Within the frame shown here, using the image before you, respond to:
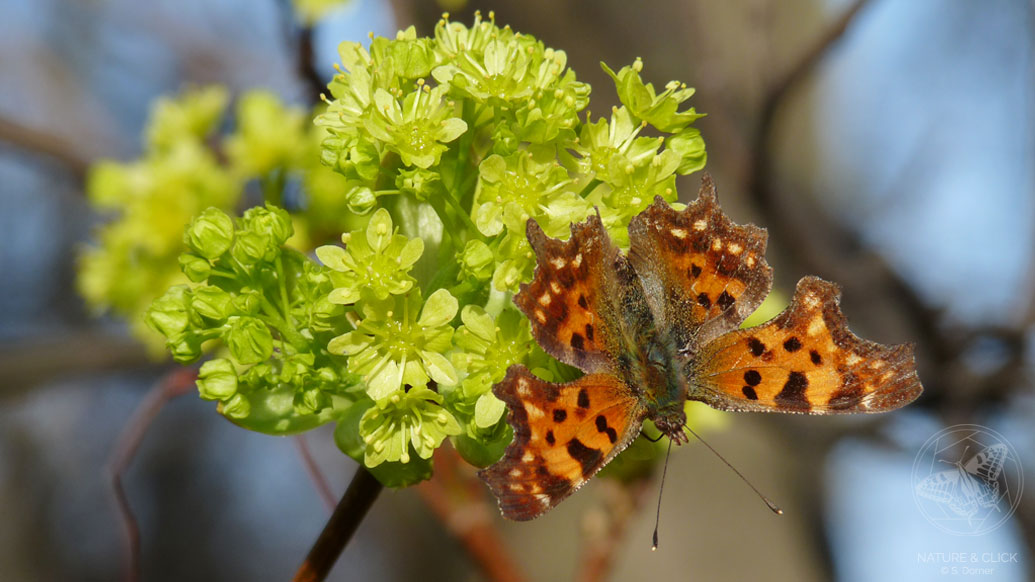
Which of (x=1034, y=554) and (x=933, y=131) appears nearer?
(x=1034, y=554)

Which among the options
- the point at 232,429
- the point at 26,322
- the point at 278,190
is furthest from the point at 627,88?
the point at 232,429

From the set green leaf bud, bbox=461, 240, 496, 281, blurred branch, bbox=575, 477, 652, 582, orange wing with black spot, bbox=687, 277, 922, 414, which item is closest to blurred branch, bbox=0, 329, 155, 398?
blurred branch, bbox=575, 477, 652, 582

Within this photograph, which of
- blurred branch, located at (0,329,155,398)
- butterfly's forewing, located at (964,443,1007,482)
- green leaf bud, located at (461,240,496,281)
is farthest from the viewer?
blurred branch, located at (0,329,155,398)

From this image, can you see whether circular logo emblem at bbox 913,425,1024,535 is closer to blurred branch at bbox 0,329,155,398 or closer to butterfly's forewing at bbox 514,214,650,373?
butterfly's forewing at bbox 514,214,650,373

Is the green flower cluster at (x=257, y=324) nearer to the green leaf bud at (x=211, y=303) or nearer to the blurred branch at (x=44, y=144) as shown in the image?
the green leaf bud at (x=211, y=303)

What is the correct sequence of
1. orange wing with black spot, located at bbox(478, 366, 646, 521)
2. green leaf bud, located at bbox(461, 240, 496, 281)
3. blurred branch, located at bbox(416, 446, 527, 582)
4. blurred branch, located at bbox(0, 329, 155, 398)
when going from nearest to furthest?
orange wing with black spot, located at bbox(478, 366, 646, 521) < green leaf bud, located at bbox(461, 240, 496, 281) < blurred branch, located at bbox(416, 446, 527, 582) < blurred branch, located at bbox(0, 329, 155, 398)

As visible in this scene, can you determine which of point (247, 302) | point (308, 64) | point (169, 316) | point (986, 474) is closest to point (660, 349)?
point (247, 302)

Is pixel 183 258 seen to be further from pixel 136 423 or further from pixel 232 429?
pixel 232 429
